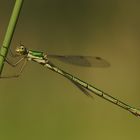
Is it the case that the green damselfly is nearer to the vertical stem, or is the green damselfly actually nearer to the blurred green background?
the blurred green background

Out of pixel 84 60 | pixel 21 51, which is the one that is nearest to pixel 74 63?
pixel 84 60

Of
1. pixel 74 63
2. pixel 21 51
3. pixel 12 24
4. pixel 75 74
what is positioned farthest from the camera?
pixel 75 74

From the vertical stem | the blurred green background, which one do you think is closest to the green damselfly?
the blurred green background

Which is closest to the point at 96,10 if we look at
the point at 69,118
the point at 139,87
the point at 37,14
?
the point at 37,14

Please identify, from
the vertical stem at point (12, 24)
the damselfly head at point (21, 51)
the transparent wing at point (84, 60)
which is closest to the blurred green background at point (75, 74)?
the transparent wing at point (84, 60)

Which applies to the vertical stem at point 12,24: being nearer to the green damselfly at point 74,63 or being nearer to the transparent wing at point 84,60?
the green damselfly at point 74,63

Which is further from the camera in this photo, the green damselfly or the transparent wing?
the transparent wing

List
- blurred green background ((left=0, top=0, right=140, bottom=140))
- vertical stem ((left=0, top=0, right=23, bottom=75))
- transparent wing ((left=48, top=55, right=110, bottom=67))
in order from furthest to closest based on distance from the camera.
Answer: transparent wing ((left=48, top=55, right=110, bottom=67)) < blurred green background ((left=0, top=0, right=140, bottom=140)) < vertical stem ((left=0, top=0, right=23, bottom=75))

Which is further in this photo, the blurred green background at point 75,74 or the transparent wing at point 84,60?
the transparent wing at point 84,60

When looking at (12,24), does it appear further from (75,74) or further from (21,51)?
(75,74)
